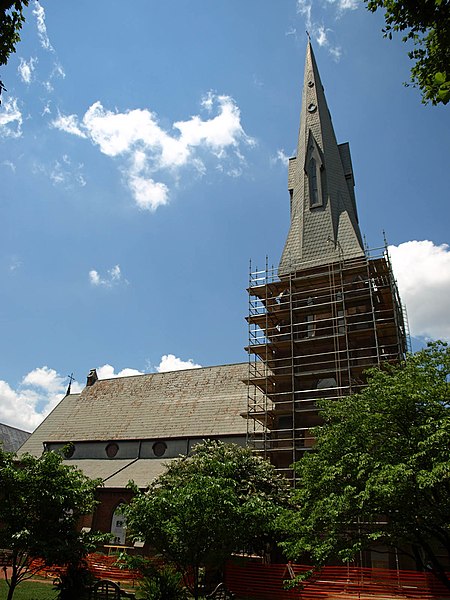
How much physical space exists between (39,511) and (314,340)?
19.0 m

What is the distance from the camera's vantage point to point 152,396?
41312 mm

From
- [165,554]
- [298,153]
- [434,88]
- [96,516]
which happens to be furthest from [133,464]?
[434,88]

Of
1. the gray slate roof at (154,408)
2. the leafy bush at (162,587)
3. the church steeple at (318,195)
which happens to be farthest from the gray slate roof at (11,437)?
the leafy bush at (162,587)

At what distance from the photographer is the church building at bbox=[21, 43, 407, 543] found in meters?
29.6

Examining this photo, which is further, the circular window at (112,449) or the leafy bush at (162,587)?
the circular window at (112,449)

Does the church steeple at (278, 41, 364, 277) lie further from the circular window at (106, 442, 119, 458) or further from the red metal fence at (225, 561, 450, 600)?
the red metal fence at (225, 561, 450, 600)

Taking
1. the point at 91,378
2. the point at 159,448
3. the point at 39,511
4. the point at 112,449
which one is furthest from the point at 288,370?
the point at 91,378

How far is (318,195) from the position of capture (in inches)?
1491

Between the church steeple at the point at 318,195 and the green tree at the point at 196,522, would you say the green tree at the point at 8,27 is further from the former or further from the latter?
the church steeple at the point at 318,195

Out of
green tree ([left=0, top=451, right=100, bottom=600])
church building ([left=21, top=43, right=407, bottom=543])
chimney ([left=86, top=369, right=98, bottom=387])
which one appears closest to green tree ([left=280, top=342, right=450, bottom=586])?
green tree ([left=0, top=451, right=100, bottom=600])

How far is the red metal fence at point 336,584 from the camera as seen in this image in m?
17.9

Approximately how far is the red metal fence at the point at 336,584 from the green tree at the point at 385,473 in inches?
39.7

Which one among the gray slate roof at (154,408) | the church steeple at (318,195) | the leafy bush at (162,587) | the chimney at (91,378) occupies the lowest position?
the leafy bush at (162,587)

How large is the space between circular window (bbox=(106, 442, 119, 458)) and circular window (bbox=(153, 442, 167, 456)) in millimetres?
3554
